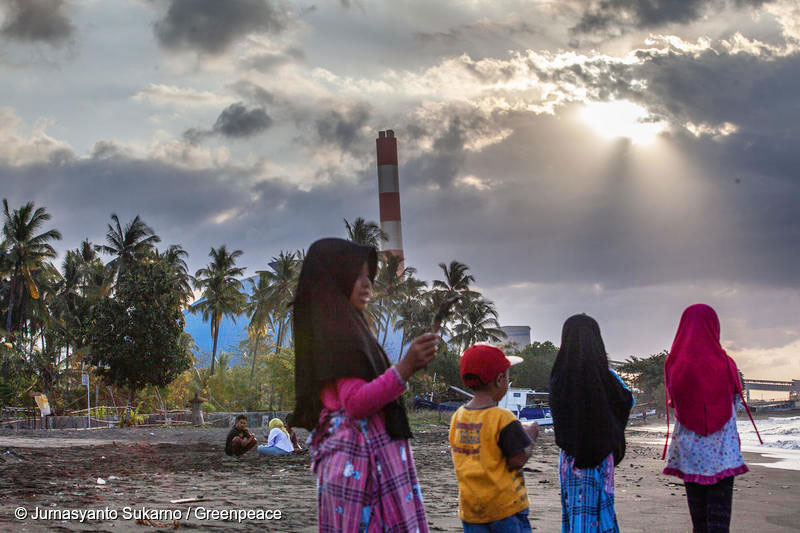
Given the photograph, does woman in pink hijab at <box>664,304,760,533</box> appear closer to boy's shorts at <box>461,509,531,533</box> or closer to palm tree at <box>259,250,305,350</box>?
boy's shorts at <box>461,509,531,533</box>

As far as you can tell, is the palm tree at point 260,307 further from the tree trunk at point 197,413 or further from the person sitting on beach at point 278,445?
the person sitting on beach at point 278,445

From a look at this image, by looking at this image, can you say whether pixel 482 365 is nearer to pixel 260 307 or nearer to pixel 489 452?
pixel 489 452

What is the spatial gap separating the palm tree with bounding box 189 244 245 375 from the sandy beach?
121ft

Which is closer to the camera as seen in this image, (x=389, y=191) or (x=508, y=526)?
(x=508, y=526)

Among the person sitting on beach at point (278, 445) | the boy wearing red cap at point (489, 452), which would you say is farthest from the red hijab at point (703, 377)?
the person sitting on beach at point (278, 445)

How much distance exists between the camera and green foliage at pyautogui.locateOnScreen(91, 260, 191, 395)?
3297 cm

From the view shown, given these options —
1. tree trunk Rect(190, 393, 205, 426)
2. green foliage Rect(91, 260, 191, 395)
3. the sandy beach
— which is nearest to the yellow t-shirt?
the sandy beach

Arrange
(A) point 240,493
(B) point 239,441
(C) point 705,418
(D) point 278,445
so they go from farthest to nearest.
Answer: (D) point 278,445, (B) point 239,441, (A) point 240,493, (C) point 705,418

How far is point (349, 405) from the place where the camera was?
2.45 m

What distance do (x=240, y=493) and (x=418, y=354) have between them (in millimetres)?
6682

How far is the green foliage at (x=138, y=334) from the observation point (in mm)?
32969

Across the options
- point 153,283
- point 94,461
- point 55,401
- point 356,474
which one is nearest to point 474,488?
point 356,474

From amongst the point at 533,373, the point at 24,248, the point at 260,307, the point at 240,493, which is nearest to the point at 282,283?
the point at 260,307

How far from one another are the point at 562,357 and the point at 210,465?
9.54m
